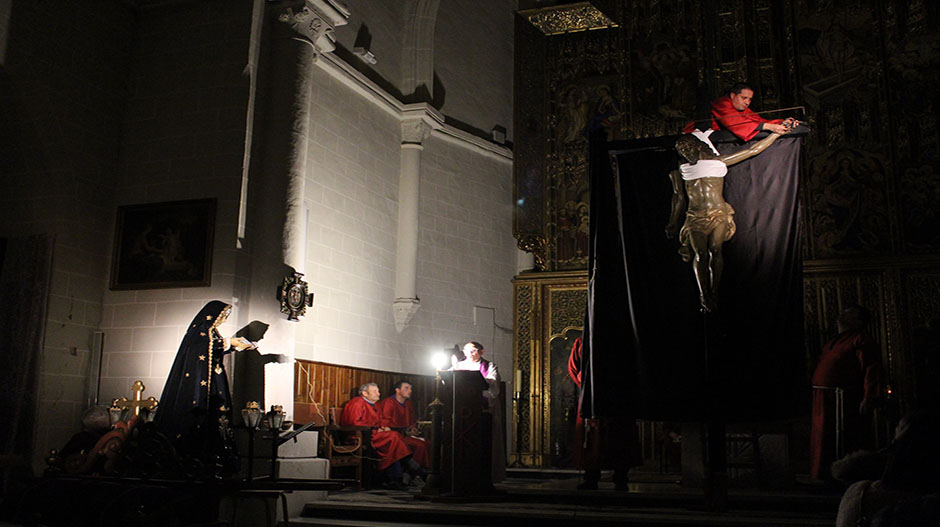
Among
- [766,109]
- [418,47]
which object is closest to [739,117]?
[766,109]

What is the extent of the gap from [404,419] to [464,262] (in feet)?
10.9

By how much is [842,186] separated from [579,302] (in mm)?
3637

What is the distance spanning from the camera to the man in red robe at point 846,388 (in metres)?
7.14

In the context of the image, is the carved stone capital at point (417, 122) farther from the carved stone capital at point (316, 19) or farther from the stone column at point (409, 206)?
the carved stone capital at point (316, 19)

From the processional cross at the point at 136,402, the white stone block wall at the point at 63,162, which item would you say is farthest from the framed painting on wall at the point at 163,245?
the processional cross at the point at 136,402

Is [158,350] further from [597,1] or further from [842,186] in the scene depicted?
[842,186]

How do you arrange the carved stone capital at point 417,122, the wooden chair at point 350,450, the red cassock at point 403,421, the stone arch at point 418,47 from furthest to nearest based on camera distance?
the stone arch at point 418,47 → the carved stone capital at point 417,122 → the red cassock at point 403,421 → the wooden chair at point 350,450

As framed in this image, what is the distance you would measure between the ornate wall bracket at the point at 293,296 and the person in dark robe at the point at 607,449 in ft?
9.02

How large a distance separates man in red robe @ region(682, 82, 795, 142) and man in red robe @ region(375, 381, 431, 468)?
546 cm

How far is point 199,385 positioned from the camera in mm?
7246

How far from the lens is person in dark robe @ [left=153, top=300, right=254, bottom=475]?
705 cm

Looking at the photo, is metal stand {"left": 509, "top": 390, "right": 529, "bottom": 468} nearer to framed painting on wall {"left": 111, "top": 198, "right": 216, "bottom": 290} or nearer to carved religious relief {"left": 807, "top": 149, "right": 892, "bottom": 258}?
carved religious relief {"left": 807, "top": 149, "right": 892, "bottom": 258}

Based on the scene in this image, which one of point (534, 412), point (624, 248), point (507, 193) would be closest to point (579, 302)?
point (534, 412)

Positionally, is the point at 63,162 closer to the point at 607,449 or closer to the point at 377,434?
the point at 377,434
